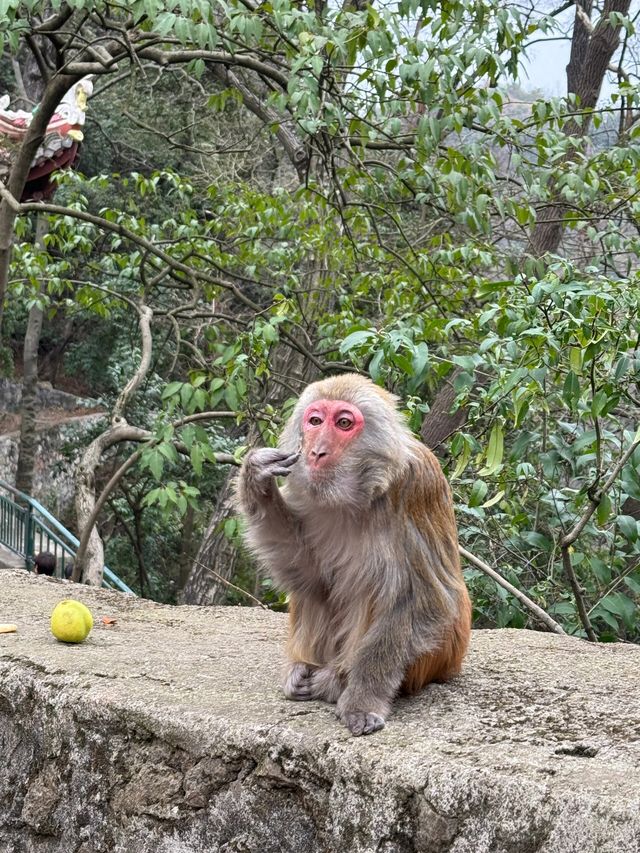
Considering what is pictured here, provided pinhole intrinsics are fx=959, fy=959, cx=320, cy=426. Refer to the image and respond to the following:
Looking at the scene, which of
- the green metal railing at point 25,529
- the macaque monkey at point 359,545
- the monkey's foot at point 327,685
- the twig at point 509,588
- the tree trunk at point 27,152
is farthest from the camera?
the green metal railing at point 25,529

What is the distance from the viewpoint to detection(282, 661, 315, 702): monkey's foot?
2.92 m

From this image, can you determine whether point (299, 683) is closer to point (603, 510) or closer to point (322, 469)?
point (322, 469)

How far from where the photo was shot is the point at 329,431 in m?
2.70

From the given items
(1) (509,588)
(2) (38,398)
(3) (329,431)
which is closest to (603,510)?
(1) (509,588)

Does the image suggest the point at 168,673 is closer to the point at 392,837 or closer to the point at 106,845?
the point at 106,845

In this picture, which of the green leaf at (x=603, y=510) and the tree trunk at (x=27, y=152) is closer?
the green leaf at (x=603, y=510)

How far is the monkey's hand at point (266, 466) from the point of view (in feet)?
9.00

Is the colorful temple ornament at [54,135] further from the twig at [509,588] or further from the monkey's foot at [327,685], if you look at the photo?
the monkey's foot at [327,685]

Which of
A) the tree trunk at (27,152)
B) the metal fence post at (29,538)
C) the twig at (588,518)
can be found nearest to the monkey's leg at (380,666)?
the twig at (588,518)

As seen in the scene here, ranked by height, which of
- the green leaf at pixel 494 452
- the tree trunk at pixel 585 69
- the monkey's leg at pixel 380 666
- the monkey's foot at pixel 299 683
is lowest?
the monkey's foot at pixel 299 683

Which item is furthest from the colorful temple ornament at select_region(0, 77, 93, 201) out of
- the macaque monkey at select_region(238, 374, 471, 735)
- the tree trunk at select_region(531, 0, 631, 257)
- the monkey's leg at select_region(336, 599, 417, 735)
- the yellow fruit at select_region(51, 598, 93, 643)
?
the monkey's leg at select_region(336, 599, 417, 735)

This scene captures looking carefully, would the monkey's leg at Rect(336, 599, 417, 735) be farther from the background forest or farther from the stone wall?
the stone wall

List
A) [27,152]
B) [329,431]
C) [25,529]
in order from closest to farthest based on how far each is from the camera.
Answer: [329,431] < [27,152] < [25,529]

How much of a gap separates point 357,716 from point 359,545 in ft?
1.58
